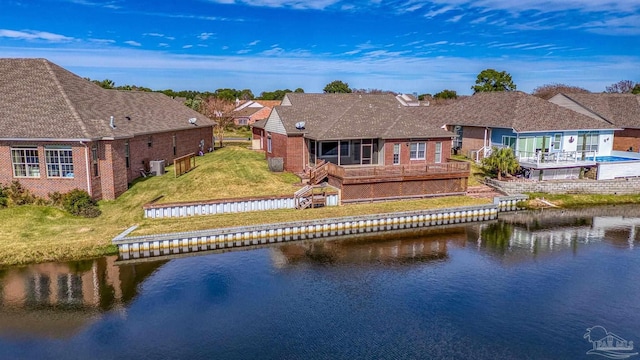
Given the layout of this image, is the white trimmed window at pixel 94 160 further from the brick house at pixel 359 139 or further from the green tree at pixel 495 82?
the green tree at pixel 495 82

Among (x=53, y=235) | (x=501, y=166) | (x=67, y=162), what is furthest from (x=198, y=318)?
(x=501, y=166)

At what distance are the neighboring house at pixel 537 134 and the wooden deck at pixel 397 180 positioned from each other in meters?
7.96

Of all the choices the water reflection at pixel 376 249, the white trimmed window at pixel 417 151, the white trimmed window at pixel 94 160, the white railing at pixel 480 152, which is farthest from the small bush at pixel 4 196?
the white railing at pixel 480 152

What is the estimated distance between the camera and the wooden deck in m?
27.6

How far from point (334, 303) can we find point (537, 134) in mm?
27759

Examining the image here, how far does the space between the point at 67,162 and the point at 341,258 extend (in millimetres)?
16316

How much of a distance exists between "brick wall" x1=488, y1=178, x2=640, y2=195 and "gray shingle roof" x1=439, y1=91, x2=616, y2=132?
5314 millimetres

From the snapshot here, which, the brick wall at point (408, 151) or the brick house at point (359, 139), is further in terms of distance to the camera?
the brick wall at point (408, 151)

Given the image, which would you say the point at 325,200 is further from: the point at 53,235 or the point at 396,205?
the point at 53,235

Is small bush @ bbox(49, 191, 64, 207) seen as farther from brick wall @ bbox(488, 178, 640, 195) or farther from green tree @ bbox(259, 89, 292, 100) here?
green tree @ bbox(259, 89, 292, 100)

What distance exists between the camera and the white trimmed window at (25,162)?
2511 centimetres

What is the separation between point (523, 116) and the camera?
3778cm

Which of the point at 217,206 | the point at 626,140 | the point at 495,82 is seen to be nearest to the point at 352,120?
the point at 217,206

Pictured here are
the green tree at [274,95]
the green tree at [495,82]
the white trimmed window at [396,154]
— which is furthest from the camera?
the green tree at [274,95]
